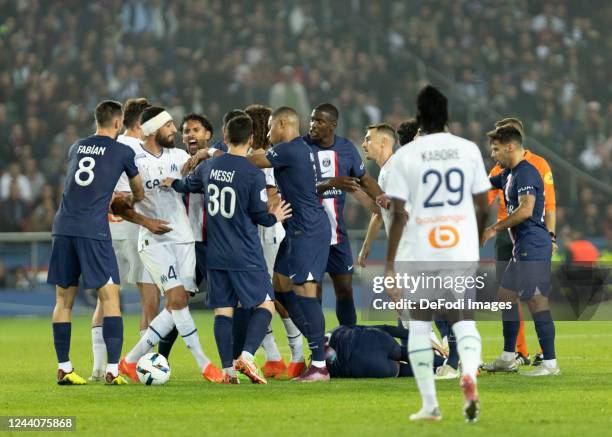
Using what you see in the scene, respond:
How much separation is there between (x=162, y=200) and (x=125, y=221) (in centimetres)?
172

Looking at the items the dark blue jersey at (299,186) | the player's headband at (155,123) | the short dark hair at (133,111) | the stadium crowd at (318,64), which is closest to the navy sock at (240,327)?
the dark blue jersey at (299,186)

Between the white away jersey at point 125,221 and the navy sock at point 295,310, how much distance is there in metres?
1.52

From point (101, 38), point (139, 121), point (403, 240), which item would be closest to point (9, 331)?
point (139, 121)

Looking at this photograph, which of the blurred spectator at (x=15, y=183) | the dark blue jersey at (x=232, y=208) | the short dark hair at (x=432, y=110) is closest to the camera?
the short dark hair at (x=432, y=110)

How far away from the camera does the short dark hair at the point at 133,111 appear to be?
1030 centimetres

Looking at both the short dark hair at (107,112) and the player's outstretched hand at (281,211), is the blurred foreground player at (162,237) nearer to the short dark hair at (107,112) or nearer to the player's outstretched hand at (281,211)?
the short dark hair at (107,112)

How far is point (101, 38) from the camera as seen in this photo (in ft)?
78.8

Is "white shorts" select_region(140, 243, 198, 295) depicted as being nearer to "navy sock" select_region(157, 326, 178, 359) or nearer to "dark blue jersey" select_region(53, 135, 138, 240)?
"navy sock" select_region(157, 326, 178, 359)

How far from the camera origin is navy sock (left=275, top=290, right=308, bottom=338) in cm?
970

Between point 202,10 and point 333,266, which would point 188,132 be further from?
point 202,10

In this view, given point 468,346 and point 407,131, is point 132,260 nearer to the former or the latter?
point 407,131

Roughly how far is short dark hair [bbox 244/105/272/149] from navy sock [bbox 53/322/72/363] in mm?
2266

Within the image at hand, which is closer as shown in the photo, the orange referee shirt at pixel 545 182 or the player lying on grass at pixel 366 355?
the player lying on grass at pixel 366 355

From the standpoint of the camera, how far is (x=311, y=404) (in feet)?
25.8
